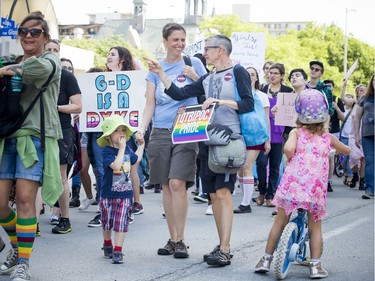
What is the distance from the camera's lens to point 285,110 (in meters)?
11.2

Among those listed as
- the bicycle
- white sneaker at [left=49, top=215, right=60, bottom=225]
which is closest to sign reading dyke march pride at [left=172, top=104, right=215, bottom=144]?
the bicycle

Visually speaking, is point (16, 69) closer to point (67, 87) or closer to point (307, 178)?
point (307, 178)

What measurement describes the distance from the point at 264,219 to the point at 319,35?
3229 inches

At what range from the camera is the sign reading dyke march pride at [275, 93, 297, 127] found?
11.1 m

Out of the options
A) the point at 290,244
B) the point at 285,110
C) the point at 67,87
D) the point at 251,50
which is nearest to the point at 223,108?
the point at 290,244

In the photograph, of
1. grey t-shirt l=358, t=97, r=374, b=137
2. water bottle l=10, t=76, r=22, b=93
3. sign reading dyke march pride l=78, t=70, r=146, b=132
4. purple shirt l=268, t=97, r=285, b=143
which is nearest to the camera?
water bottle l=10, t=76, r=22, b=93

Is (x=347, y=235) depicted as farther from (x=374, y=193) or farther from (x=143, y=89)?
(x=374, y=193)

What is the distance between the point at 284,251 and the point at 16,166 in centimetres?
204

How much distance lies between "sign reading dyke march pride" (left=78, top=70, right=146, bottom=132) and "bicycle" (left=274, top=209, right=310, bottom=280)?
10.5ft

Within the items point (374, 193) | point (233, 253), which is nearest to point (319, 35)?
point (374, 193)

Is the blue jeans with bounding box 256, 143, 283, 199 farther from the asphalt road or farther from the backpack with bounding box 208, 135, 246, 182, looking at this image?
the backpack with bounding box 208, 135, 246, 182

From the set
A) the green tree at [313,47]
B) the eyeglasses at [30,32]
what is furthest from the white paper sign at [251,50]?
the green tree at [313,47]

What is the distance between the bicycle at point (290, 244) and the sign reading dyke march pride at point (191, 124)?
39.3 inches

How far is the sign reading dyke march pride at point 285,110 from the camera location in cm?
1112
